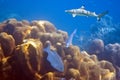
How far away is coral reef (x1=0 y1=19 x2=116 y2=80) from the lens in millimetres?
5566

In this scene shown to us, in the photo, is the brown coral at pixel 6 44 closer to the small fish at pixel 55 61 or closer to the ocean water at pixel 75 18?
the small fish at pixel 55 61

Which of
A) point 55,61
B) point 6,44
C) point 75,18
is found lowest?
point 55,61

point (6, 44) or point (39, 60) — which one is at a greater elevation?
point (6, 44)

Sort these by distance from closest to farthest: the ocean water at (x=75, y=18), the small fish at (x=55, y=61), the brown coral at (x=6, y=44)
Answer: the small fish at (x=55, y=61) → the brown coral at (x=6, y=44) → the ocean water at (x=75, y=18)

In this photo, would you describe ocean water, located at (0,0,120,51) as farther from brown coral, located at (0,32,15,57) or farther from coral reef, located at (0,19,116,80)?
brown coral, located at (0,32,15,57)

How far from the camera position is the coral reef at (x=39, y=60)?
557 centimetres

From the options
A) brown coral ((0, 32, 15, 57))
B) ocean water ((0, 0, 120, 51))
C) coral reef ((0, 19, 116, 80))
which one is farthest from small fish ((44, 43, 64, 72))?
ocean water ((0, 0, 120, 51))

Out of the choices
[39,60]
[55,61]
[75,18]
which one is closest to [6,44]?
[39,60]

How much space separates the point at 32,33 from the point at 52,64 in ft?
5.67

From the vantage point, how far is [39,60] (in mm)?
5730

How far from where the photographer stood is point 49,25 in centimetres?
774

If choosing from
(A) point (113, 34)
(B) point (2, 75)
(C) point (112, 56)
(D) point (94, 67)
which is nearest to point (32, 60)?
(B) point (2, 75)

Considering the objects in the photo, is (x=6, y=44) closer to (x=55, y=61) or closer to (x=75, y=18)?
(x=55, y=61)

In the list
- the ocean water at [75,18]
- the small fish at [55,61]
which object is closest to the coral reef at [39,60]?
the small fish at [55,61]
